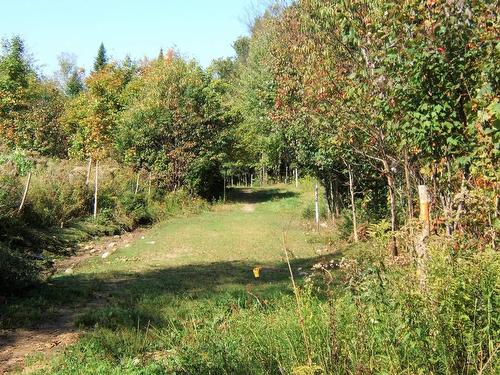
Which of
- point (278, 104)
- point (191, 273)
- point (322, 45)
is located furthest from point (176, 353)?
point (278, 104)

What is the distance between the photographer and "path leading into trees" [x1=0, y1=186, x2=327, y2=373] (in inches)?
251

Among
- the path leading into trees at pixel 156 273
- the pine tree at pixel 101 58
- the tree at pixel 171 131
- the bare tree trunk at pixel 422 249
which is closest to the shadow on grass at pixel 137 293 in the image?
the path leading into trees at pixel 156 273

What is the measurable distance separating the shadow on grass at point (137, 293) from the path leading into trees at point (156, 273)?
0.02 m

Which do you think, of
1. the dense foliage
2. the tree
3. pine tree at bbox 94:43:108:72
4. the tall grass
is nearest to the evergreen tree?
the dense foliage

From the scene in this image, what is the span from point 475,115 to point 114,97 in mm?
33126

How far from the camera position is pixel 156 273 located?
10.6 meters

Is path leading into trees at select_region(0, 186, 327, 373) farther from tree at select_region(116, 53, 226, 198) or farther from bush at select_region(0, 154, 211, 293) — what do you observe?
tree at select_region(116, 53, 226, 198)

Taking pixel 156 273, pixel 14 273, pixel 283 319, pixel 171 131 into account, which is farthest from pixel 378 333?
pixel 171 131

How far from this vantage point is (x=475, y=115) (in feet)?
15.1

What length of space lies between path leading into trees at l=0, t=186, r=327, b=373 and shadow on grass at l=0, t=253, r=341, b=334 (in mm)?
16

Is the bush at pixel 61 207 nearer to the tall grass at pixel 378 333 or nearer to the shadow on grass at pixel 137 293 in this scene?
the shadow on grass at pixel 137 293

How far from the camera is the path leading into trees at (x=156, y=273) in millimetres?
6387

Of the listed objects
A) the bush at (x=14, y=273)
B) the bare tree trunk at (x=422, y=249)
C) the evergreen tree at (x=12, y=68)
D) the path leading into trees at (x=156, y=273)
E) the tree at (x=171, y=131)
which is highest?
the evergreen tree at (x=12, y=68)

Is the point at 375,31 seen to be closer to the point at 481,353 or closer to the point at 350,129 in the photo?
the point at 350,129
